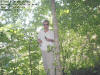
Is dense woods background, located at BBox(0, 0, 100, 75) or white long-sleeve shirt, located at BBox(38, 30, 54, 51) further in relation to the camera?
white long-sleeve shirt, located at BBox(38, 30, 54, 51)

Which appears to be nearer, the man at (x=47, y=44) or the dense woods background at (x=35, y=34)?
the dense woods background at (x=35, y=34)

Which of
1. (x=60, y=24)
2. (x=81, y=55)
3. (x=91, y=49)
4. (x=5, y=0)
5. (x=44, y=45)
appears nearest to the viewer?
(x=91, y=49)

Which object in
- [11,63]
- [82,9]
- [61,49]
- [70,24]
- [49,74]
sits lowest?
[49,74]

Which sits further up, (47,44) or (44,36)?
(44,36)

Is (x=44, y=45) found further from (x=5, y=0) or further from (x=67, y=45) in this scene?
(x=5, y=0)

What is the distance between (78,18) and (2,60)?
69.8 inches

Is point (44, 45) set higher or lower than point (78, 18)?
lower

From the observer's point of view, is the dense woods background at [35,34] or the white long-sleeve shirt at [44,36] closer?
the dense woods background at [35,34]

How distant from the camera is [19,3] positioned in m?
3.66

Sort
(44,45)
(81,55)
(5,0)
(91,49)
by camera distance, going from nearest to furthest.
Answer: (91,49)
(81,55)
(5,0)
(44,45)

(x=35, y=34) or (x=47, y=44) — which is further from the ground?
(x=35, y=34)

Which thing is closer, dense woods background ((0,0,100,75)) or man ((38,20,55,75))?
dense woods background ((0,0,100,75))

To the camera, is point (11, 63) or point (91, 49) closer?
point (91, 49)

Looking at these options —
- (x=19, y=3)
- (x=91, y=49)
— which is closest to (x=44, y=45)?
(x=19, y=3)
